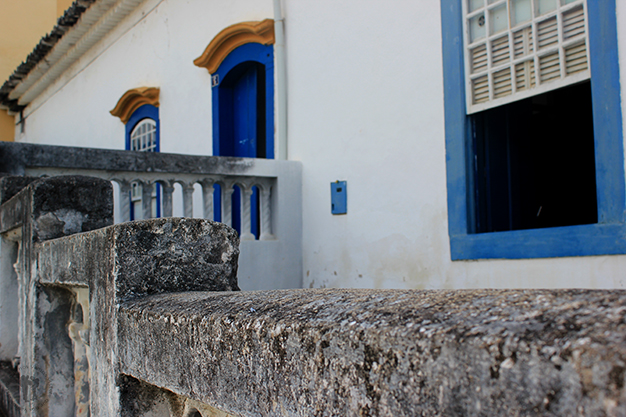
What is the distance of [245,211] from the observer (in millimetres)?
4949

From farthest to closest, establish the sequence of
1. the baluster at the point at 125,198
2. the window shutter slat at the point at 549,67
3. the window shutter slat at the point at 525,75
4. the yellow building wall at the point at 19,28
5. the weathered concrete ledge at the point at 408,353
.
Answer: the yellow building wall at the point at 19,28 < the baluster at the point at 125,198 < the window shutter slat at the point at 525,75 < the window shutter slat at the point at 549,67 < the weathered concrete ledge at the point at 408,353

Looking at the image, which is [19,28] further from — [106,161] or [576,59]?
[576,59]

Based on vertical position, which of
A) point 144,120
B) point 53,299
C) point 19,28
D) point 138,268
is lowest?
point 53,299

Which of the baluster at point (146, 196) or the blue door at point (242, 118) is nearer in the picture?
the baluster at point (146, 196)

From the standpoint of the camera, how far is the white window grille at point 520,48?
3.16m

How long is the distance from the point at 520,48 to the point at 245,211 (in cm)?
250

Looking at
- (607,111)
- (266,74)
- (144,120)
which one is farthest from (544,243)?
(144,120)

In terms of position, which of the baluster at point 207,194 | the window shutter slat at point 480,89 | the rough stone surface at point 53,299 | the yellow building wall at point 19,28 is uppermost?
the yellow building wall at point 19,28

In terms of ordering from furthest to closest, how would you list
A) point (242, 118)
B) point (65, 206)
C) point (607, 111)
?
point (242, 118), point (607, 111), point (65, 206)

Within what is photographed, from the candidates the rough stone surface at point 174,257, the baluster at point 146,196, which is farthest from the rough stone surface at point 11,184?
the baluster at point 146,196

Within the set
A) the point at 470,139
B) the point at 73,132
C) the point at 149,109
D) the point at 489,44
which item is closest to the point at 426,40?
the point at 489,44

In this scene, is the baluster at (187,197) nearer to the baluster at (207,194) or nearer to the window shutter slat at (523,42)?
the baluster at (207,194)

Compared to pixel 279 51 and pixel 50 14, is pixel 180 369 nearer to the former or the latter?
pixel 279 51

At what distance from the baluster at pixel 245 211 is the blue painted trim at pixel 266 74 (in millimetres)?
617
